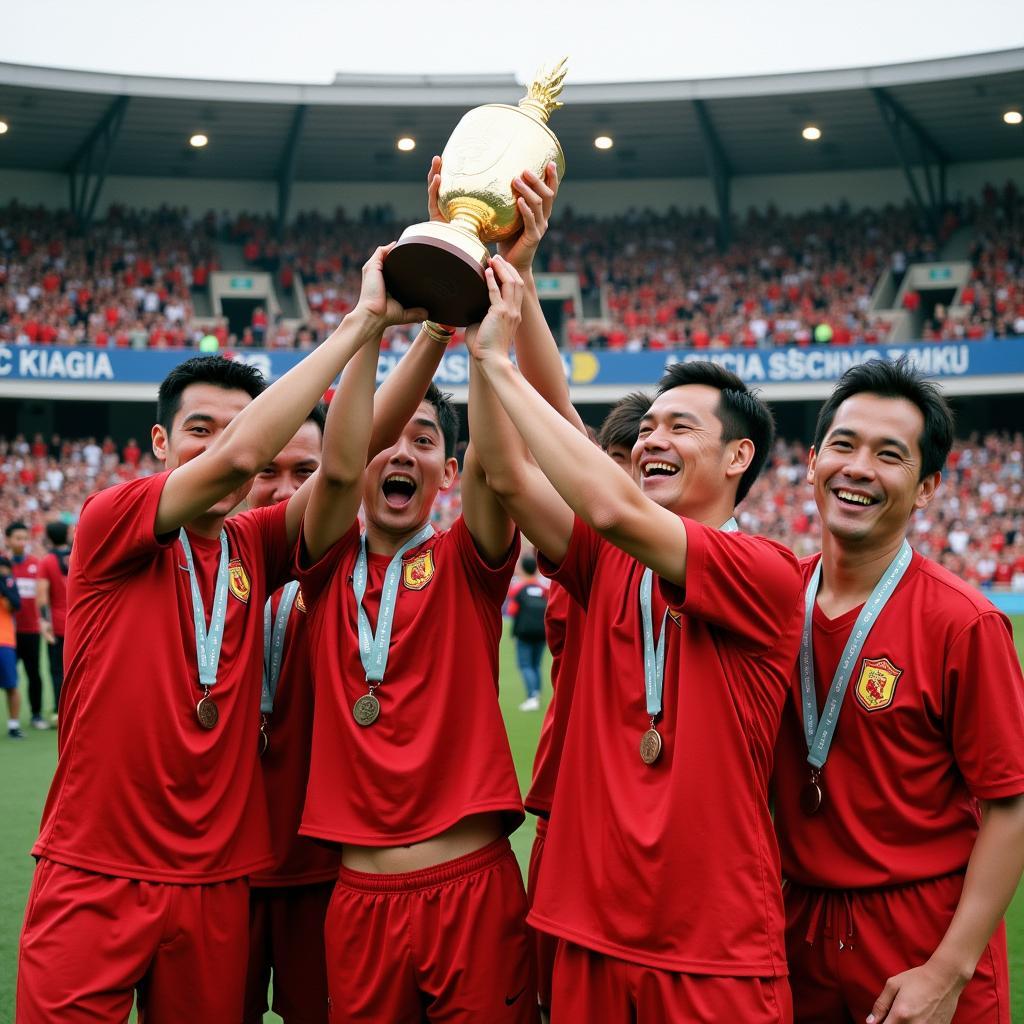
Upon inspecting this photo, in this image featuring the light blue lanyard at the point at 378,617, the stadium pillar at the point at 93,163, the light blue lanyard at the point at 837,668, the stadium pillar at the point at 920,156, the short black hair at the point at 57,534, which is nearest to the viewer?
the light blue lanyard at the point at 837,668

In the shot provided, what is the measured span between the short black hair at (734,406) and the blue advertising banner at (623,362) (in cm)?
2178

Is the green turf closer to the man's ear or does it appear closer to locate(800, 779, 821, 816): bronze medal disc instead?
locate(800, 779, 821, 816): bronze medal disc

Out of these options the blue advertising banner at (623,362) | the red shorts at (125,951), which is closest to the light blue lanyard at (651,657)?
the red shorts at (125,951)

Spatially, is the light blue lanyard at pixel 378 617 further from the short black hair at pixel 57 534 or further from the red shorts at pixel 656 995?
the short black hair at pixel 57 534

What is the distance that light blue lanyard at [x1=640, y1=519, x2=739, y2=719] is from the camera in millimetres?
2576

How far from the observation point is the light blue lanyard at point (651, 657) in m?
2.58

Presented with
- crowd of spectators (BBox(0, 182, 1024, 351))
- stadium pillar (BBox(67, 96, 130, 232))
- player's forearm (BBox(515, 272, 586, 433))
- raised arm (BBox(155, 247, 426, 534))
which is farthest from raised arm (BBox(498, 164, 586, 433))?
stadium pillar (BBox(67, 96, 130, 232))

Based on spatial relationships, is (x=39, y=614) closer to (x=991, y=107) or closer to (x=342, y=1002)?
(x=342, y=1002)

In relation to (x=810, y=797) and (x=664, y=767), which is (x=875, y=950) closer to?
(x=810, y=797)

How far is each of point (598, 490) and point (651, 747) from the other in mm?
574

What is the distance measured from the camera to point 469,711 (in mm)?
2998

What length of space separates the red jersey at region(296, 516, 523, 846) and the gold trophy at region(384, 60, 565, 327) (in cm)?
68

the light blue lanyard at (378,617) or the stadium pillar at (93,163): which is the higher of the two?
the stadium pillar at (93,163)

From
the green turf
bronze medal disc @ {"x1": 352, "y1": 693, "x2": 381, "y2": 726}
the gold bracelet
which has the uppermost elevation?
the gold bracelet
